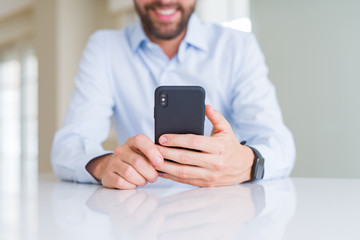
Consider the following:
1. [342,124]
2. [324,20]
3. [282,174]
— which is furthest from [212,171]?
[324,20]

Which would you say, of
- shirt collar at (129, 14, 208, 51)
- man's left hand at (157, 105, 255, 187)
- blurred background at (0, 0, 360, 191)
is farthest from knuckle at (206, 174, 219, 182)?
blurred background at (0, 0, 360, 191)

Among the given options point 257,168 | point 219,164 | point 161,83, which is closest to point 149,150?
point 219,164

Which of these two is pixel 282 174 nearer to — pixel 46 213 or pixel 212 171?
pixel 212 171

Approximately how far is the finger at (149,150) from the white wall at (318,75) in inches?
80.7

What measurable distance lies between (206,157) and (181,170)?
0.21 ft

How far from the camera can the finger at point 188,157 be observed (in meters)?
0.79

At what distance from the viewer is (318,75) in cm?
259

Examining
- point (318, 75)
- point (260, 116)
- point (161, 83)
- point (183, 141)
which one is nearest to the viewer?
point (183, 141)

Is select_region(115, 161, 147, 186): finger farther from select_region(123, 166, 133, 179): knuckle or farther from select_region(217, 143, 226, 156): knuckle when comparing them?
select_region(217, 143, 226, 156): knuckle

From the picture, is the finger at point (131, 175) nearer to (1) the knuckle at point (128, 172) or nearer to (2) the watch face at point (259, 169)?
(1) the knuckle at point (128, 172)

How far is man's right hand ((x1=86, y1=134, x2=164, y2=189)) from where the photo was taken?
→ 789 millimetres

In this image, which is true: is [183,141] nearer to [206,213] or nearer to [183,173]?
[183,173]

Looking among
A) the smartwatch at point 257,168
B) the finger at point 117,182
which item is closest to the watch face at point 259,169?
the smartwatch at point 257,168

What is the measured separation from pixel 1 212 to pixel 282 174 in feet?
2.54
